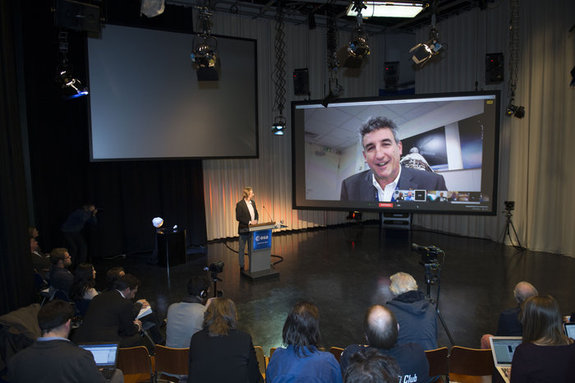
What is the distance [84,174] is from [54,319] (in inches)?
251

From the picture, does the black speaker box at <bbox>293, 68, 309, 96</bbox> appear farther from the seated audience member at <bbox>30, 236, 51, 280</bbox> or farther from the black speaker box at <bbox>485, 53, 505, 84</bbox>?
the seated audience member at <bbox>30, 236, 51, 280</bbox>

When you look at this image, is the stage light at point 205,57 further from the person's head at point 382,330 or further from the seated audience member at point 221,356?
the person's head at point 382,330

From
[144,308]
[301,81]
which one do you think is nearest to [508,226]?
[301,81]

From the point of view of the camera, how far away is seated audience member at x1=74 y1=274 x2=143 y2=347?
11.2 feet

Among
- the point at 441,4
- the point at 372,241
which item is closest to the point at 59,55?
the point at 372,241

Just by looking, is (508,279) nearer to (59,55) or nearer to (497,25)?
(497,25)

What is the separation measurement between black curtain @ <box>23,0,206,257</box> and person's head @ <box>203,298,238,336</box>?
5.85 meters

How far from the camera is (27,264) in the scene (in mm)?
4262

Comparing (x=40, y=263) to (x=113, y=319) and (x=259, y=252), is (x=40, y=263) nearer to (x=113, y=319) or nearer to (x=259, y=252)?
(x=113, y=319)

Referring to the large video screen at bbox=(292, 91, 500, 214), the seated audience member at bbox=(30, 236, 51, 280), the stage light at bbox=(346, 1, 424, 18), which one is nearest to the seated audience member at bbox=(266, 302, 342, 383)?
the stage light at bbox=(346, 1, 424, 18)

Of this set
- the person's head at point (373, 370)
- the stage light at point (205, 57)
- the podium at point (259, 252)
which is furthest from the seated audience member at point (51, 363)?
the podium at point (259, 252)

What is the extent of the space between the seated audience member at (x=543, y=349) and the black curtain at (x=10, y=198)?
4.42m

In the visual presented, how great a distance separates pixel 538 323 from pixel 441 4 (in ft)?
32.5

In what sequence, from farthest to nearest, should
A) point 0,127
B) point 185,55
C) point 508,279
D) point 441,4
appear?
point 441,4
point 185,55
point 508,279
point 0,127
